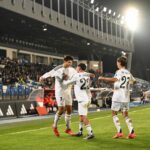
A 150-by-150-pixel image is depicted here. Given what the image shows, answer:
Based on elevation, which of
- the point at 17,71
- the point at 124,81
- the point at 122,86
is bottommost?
the point at 122,86

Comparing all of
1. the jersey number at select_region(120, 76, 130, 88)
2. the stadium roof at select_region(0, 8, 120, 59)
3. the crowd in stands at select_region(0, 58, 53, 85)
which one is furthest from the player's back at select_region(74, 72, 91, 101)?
the stadium roof at select_region(0, 8, 120, 59)

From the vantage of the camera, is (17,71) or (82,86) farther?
(17,71)

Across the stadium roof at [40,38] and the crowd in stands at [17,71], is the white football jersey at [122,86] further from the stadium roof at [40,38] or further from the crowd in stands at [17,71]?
the stadium roof at [40,38]

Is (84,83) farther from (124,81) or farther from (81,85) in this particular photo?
(124,81)

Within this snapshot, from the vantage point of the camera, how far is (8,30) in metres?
48.2

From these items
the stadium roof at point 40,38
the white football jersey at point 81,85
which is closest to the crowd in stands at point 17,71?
the stadium roof at point 40,38

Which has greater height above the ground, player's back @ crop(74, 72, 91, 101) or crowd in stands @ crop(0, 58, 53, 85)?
crowd in stands @ crop(0, 58, 53, 85)

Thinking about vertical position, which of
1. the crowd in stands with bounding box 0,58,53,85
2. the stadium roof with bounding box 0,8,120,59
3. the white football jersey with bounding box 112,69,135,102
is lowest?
the white football jersey with bounding box 112,69,135,102

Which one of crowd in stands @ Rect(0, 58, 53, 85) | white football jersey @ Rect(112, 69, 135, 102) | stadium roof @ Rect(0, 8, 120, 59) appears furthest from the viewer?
stadium roof @ Rect(0, 8, 120, 59)

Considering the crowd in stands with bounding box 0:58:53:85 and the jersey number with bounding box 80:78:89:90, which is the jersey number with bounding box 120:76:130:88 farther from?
the crowd in stands with bounding box 0:58:53:85

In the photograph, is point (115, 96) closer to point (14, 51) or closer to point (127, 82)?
point (127, 82)

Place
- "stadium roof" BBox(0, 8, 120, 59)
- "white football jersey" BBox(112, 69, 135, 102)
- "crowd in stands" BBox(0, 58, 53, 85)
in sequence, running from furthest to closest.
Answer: "stadium roof" BBox(0, 8, 120, 59)
"crowd in stands" BBox(0, 58, 53, 85)
"white football jersey" BBox(112, 69, 135, 102)

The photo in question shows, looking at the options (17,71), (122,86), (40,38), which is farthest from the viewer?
(40,38)

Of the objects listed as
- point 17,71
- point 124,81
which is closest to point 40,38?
point 17,71
